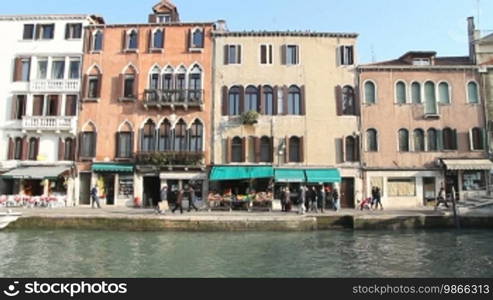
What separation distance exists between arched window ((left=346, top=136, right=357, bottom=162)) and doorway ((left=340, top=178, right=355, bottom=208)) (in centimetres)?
139

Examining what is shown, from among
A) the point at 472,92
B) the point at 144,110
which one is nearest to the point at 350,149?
the point at 472,92

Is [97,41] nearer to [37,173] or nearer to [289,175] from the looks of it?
[37,173]

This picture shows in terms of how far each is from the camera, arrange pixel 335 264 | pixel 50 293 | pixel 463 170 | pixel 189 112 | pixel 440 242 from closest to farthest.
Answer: pixel 50 293 → pixel 335 264 → pixel 440 242 → pixel 463 170 → pixel 189 112

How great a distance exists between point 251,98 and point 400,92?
9969 mm

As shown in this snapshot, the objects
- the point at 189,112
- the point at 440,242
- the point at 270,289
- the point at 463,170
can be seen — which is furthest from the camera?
the point at 189,112

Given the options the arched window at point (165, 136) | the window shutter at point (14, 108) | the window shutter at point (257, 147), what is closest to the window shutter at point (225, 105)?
the window shutter at point (257, 147)

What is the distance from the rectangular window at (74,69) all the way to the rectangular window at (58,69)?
0.61m

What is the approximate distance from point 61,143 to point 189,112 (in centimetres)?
889

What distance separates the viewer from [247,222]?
56.0ft

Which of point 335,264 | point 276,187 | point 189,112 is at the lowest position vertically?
point 335,264

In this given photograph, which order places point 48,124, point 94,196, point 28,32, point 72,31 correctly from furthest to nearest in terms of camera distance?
point 28,32 < point 72,31 < point 48,124 < point 94,196

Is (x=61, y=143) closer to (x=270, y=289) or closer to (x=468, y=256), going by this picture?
(x=270, y=289)

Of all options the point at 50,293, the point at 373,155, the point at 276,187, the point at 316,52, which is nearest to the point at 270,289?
the point at 50,293

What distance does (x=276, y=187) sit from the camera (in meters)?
23.8
